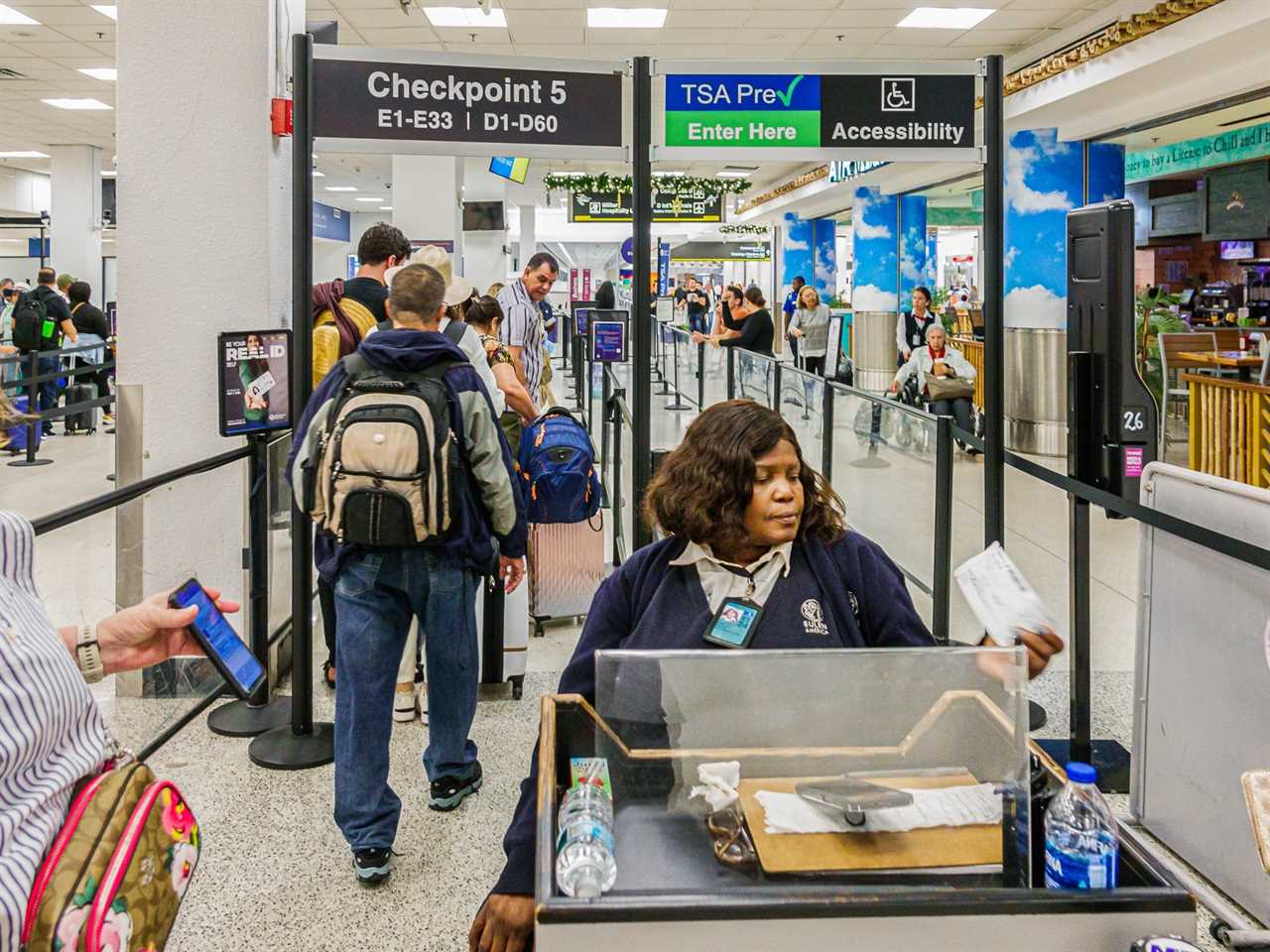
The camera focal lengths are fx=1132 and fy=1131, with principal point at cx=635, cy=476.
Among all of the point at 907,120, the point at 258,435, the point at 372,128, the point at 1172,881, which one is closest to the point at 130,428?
the point at 258,435

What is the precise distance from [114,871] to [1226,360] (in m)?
10.1

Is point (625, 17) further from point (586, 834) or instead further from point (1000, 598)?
point (586, 834)

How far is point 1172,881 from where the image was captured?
1.25 metres

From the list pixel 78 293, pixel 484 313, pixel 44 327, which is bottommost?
pixel 484 313

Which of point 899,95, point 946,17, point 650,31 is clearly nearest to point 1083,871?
point 899,95

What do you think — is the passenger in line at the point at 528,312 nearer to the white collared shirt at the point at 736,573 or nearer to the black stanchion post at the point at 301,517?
the black stanchion post at the point at 301,517

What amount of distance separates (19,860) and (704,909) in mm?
760

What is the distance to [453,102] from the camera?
3.45m

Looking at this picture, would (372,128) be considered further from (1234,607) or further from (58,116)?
(58,116)

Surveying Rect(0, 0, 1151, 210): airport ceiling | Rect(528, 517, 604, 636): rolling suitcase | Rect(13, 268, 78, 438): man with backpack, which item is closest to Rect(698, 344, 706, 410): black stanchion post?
Rect(0, 0, 1151, 210): airport ceiling

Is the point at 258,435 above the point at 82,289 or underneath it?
underneath

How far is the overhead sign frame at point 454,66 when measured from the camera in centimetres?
339

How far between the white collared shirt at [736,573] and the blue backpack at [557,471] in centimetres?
255

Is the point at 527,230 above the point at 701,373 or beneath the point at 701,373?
above
